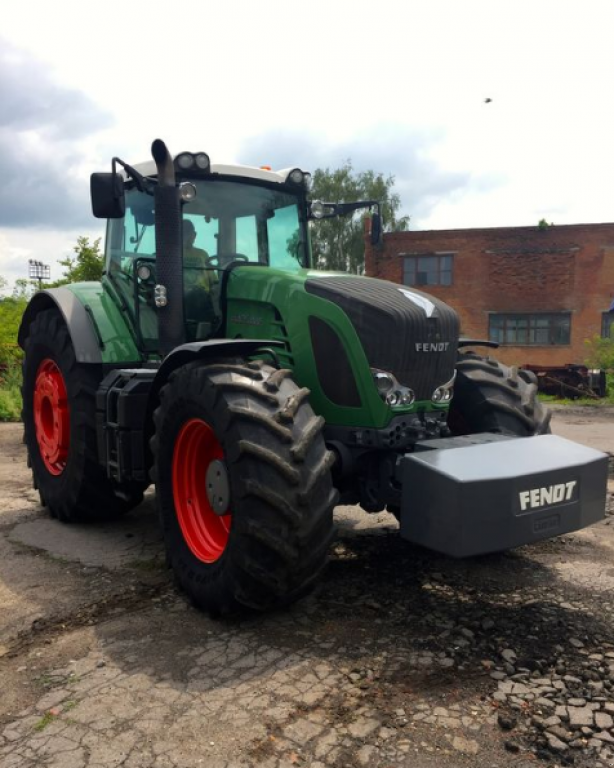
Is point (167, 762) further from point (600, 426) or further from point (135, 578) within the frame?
point (600, 426)

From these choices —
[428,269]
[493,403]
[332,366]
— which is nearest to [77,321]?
[332,366]

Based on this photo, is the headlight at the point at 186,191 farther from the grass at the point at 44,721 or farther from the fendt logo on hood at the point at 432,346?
the grass at the point at 44,721

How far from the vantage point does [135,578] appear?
426cm

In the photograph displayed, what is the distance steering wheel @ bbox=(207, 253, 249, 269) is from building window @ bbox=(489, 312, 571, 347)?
88.8 ft

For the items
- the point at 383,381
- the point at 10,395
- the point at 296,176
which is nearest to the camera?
the point at 383,381

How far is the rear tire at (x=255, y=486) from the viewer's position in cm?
321

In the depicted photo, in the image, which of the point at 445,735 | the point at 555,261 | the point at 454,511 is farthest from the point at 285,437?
the point at 555,261

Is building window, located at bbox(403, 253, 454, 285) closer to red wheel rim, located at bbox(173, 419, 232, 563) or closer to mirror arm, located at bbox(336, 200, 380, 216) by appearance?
mirror arm, located at bbox(336, 200, 380, 216)

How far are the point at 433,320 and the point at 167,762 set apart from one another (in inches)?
Answer: 102

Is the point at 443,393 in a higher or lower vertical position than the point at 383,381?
lower

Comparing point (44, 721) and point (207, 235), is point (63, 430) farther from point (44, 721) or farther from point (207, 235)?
point (44, 721)

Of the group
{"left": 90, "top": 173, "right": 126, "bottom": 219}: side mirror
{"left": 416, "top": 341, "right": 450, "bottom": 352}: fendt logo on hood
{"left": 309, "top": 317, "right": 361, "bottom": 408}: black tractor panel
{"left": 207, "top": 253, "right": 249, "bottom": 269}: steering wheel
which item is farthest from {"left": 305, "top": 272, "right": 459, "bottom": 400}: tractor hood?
{"left": 90, "top": 173, "right": 126, "bottom": 219}: side mirror

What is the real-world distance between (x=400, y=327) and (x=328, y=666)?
177cm

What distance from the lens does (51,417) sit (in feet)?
19.0
